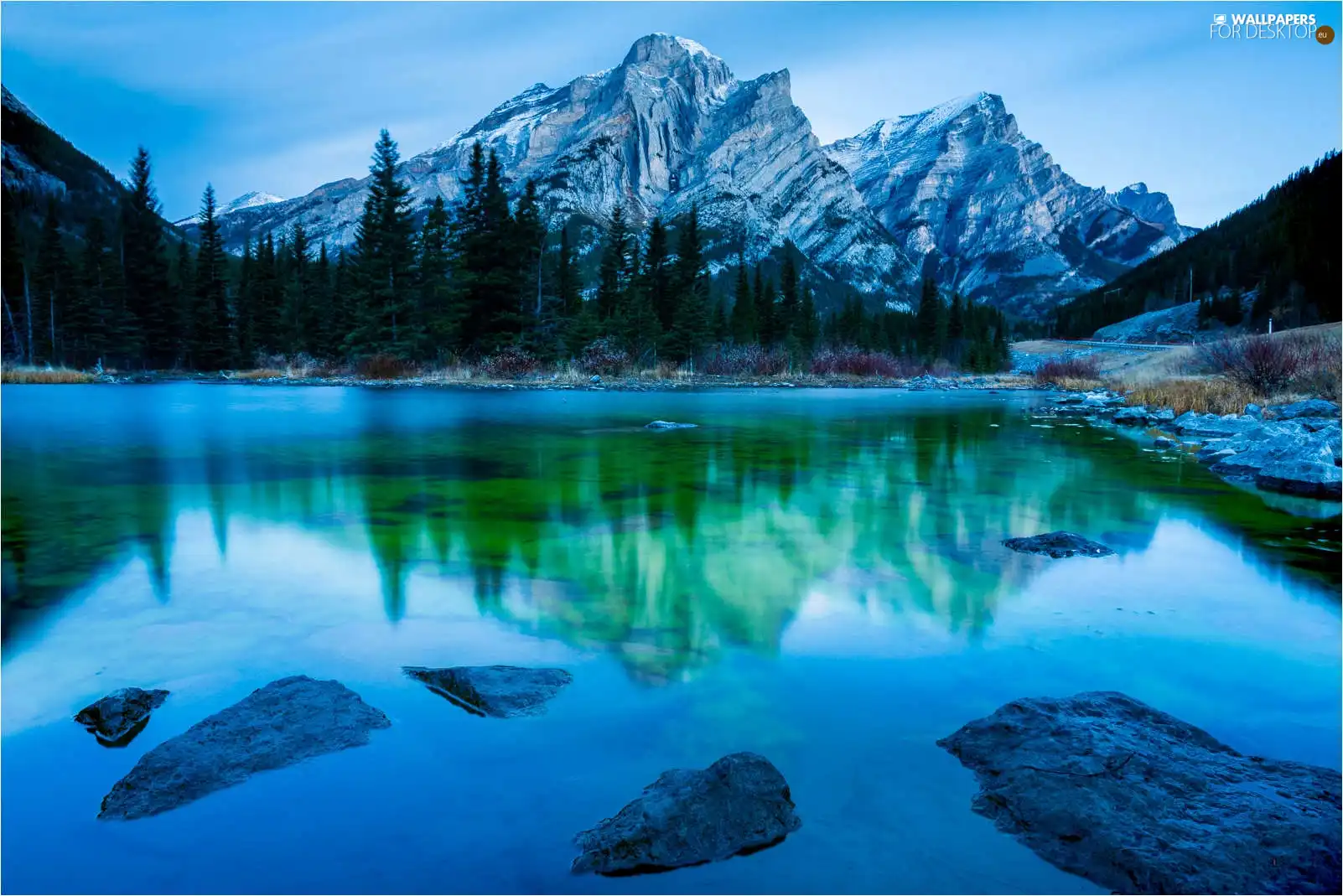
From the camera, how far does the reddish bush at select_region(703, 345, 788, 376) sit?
57438 mm

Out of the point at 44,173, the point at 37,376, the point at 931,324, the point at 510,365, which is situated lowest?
the point at 37,376

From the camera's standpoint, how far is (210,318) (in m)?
63.9

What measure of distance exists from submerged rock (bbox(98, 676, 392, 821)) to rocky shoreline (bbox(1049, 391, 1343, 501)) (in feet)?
39.2

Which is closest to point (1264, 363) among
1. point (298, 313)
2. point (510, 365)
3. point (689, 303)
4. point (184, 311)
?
point (510, 365)

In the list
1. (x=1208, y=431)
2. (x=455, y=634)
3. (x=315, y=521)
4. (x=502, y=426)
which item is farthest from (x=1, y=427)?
(x=1208, y=431)

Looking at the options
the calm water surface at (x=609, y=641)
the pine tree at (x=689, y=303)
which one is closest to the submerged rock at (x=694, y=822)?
the calm water surface at (x=609, y=641)

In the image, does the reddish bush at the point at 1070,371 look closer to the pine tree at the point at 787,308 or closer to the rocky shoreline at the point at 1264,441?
the pine tree at the point at 787,308

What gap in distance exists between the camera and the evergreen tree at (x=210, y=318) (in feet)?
209

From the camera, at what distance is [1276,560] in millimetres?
7273

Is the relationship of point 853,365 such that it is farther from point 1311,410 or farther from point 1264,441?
point 1264,441

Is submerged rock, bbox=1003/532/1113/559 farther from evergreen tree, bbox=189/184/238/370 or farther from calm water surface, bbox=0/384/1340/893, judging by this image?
evergreen tree, bbox=189/184/238/370

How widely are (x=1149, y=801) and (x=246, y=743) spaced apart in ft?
12.5

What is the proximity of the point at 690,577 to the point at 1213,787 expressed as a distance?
4001mm

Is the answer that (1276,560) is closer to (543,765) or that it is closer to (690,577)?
(690,577)
